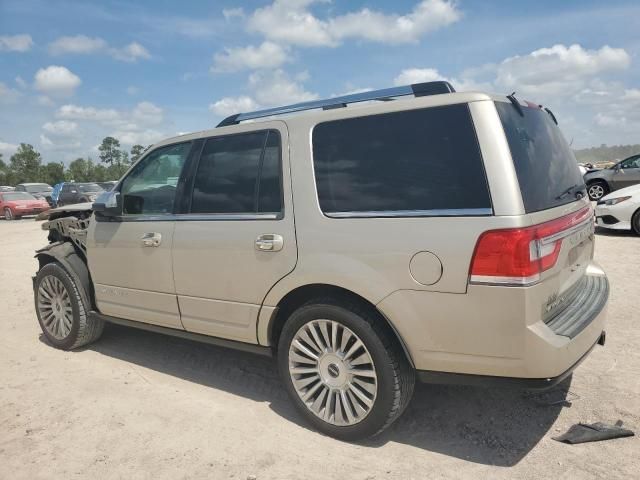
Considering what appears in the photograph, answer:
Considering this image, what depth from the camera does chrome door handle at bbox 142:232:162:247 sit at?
12.5ft

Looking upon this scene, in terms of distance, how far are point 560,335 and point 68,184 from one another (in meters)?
28.3

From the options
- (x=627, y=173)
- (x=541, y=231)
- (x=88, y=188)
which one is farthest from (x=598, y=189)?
(x=88, y=188)

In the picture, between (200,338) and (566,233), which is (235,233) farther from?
(566,233)

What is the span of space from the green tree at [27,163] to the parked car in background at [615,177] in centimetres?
7031

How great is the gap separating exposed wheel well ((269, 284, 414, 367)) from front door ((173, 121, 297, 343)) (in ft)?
0.46

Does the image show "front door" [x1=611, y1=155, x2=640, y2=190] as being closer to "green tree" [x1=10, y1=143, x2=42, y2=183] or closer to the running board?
the running board

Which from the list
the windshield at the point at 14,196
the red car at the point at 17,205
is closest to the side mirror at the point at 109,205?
the red car at the point at 17,205

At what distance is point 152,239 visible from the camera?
3.82m

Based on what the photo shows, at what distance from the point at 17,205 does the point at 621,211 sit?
25199mm

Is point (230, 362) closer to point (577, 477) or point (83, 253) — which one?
point (83, 253)

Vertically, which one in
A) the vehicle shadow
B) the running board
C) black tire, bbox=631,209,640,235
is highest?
the running board

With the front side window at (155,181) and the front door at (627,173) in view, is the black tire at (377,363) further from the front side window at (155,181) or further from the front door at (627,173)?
the front door at (627,173)

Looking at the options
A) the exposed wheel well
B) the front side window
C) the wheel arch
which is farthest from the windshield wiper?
the wheel arch

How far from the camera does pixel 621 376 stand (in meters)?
3.70
